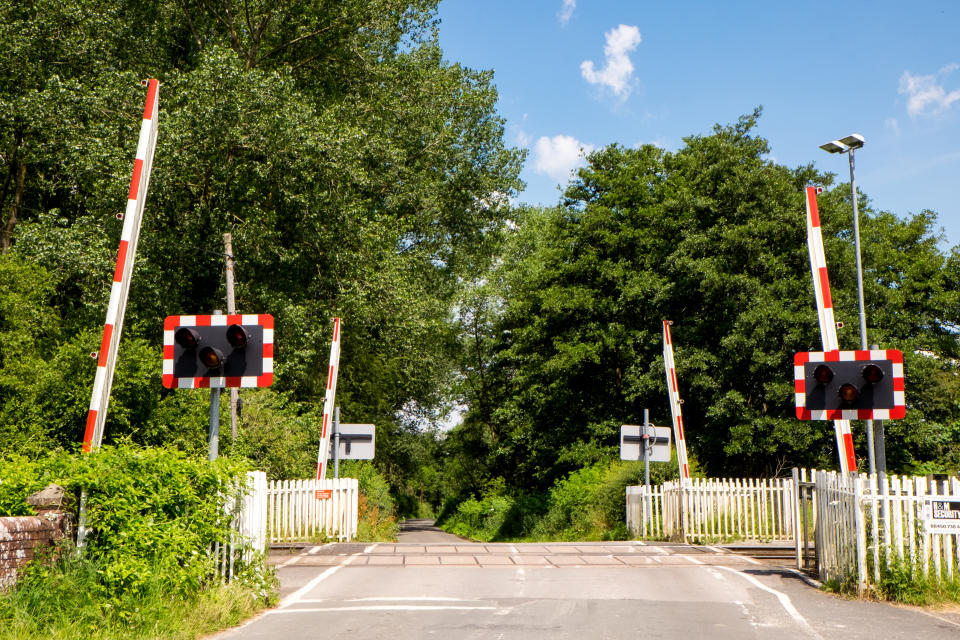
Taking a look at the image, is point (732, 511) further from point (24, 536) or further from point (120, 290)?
point (24, 536)

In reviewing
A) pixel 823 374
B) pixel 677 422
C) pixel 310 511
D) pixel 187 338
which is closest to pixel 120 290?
pixel 187 338

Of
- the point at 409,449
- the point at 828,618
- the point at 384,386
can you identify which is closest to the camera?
the point at 828,618

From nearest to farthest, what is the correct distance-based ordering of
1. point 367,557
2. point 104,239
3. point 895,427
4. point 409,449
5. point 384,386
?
point 367,557
point 104,239
point 895,427
point 384,386
point 409,449

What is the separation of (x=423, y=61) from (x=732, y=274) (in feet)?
47.2

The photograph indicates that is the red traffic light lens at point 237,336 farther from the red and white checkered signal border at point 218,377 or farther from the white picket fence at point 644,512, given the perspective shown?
the white picket fence at point 644,512

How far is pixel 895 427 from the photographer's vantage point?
1281 inches

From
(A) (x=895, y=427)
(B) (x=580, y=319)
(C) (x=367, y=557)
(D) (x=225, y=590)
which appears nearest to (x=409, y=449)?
(B) (x=580, y=319)

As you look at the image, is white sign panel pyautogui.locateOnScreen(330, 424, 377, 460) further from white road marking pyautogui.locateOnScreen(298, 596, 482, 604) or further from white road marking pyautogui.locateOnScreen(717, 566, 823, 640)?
white road marking pyautogui.locateOnScreen(298, 596, 482, 604)

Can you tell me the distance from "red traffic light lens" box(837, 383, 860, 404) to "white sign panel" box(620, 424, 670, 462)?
10714mm

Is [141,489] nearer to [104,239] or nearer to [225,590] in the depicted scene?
[225,590]

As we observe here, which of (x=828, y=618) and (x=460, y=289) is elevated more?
(x=460, y=289)

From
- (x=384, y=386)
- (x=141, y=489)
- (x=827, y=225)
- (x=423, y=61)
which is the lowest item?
(x=141, y=489)

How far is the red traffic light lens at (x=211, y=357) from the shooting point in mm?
9805

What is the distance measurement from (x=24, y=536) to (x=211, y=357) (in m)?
2.76
